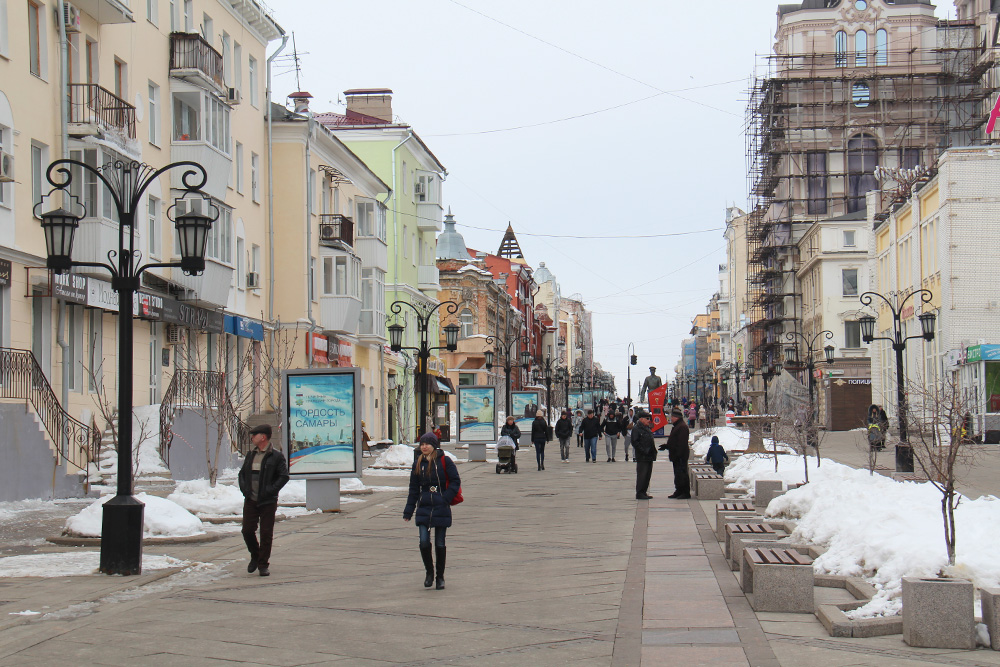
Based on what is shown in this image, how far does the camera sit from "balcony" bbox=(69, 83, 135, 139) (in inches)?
921

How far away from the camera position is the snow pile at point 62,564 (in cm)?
1165

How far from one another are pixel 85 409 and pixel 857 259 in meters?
56.6

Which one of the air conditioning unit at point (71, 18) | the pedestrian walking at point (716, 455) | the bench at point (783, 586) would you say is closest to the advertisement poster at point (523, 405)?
the pedestrian walking at point (716, 455)

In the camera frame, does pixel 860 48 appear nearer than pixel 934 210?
No

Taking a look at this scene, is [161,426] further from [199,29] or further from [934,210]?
[934,210]

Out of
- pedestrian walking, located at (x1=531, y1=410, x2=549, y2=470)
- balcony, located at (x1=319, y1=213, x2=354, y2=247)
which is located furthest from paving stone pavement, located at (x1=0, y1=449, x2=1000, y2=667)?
balcony, located at (x1=319, y1=213, x2=354, y2=247)

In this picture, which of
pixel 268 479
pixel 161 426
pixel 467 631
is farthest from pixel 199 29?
pixel 467 631

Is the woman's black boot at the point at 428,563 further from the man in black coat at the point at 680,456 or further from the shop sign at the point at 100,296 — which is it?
the shop sign at the point at 100,296

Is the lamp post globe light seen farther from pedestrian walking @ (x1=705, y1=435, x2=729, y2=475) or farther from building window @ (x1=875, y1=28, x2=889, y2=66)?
building window @ (x1=875, y1=28, x2=889, y2=66)

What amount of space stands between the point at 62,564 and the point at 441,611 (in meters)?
4.81

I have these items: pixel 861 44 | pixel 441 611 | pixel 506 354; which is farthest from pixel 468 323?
pixel 441 611

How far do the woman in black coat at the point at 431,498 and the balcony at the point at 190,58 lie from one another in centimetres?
2145

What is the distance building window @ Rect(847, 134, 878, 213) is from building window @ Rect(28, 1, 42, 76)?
6388 centimetres

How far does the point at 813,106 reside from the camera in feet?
254
